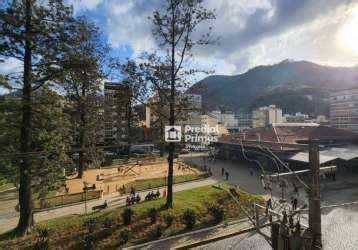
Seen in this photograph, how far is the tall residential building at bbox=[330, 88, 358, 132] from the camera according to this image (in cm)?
7519

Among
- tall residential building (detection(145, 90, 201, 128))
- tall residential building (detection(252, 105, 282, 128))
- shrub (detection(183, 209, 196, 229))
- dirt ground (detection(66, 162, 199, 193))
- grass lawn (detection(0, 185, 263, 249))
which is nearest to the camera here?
grass lawn (detection(0, 185, 263, 249))

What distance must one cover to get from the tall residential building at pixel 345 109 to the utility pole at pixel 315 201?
79.5m

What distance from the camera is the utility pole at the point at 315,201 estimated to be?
5.43 metres

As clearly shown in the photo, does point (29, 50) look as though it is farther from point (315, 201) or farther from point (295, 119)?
point (295, 119)

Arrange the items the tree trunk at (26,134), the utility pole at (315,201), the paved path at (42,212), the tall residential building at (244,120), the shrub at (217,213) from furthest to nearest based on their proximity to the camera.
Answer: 1. the tall residential building at (244,120)
2. the paved path at (42,212)
3. the shrub at (217,213)
4. the tree trunk at (26,134)
5. the utility pole at (315,201)

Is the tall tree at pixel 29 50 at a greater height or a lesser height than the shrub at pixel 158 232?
greater

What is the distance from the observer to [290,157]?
3275 cm

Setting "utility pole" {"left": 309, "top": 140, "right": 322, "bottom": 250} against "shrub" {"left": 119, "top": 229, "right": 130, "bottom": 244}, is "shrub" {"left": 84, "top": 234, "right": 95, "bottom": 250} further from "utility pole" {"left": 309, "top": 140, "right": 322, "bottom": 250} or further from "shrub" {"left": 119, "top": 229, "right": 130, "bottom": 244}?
"utility pole" {"left": 309, "top": 140, "right": 322, "bottom": 250}

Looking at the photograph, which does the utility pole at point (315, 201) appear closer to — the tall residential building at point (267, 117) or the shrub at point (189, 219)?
the shrub at point (189, 219)

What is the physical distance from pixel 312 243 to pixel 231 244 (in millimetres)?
9843

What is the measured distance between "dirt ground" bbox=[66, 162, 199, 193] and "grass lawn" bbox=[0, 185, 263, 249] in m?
8.75

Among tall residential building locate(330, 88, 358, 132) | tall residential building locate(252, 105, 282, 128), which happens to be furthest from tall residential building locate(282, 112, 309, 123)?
tall residential building locate(330, 88, 358, 132)

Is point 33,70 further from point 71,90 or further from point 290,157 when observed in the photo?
point 290,157

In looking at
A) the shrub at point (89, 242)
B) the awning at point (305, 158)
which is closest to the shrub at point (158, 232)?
the shrub at point (89, 242)
